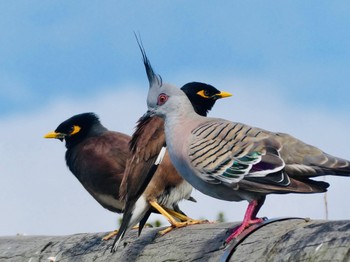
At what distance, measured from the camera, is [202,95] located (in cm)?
650

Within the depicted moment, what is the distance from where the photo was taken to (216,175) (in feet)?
13.7

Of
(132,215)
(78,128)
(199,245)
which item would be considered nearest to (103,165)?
(78,128)

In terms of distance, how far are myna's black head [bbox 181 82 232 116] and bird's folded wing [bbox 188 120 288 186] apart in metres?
2.04

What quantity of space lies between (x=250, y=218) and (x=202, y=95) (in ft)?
8.29

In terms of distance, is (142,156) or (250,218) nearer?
(250,218)

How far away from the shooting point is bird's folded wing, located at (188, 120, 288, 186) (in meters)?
4.07

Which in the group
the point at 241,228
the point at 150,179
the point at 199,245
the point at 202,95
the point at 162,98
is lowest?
the point at 150,179

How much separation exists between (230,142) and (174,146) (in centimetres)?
30

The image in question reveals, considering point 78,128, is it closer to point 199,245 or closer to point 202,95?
point 202,95

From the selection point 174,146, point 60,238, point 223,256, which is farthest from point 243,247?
point 60,238

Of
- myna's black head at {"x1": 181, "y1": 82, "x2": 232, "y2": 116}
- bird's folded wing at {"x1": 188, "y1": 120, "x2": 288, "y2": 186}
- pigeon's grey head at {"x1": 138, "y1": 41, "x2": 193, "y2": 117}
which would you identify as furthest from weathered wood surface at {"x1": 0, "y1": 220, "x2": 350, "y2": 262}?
myna's black head at {"x1": 181, "y1": 82, "x2": 232, "y2": 116}

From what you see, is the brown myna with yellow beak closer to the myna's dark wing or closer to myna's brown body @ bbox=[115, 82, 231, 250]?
the myna's dark wing

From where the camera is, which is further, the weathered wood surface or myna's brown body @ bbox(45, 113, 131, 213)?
myna's brown body @ bbox(45, 113, 131, 213)

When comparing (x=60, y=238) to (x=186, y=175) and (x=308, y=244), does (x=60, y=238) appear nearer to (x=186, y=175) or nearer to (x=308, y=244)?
(x=186, y=175)
